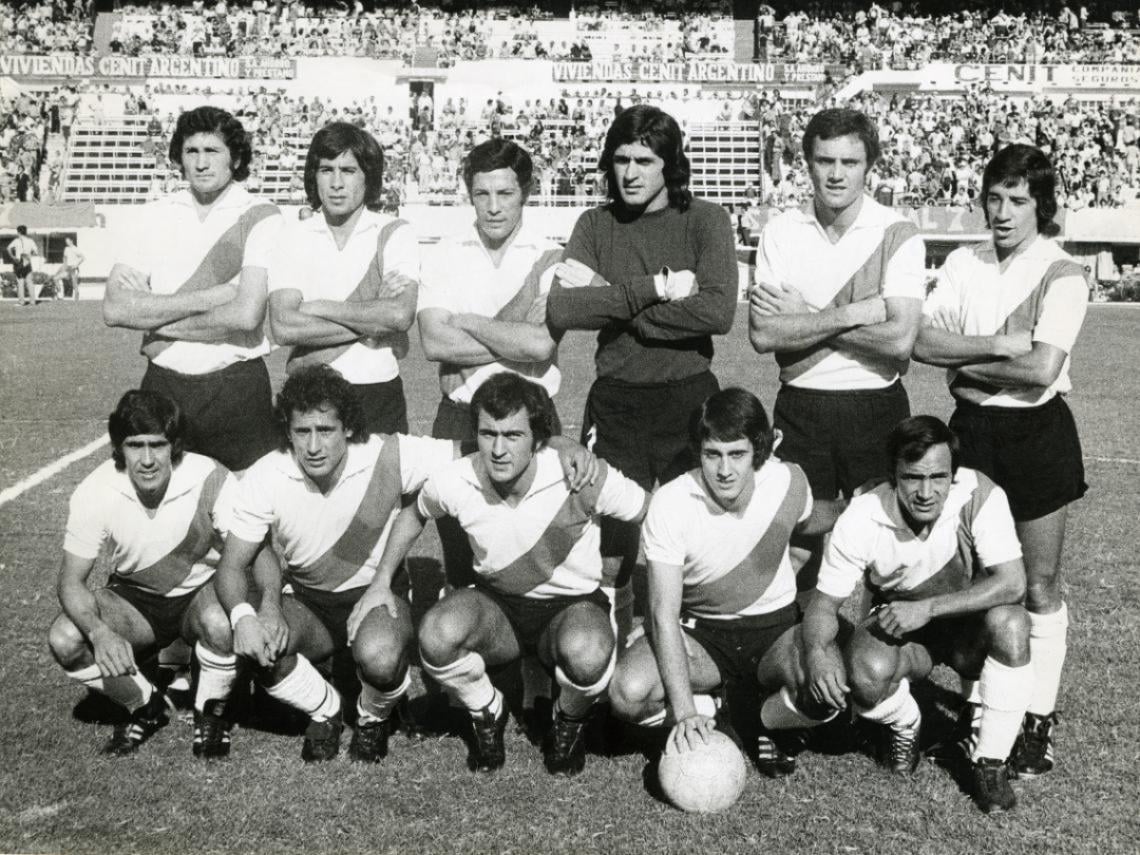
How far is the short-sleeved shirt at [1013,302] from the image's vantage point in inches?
171

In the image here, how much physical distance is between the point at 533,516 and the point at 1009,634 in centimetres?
168

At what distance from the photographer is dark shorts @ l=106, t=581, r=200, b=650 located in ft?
15.4

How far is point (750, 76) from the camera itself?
136 ft

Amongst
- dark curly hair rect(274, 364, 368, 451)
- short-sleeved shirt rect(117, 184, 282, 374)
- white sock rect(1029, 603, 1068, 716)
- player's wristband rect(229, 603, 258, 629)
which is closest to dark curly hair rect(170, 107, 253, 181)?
short-sleeved shirt rect(117, 184, 282, 374)

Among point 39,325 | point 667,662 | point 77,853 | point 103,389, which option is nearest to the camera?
point 77,853

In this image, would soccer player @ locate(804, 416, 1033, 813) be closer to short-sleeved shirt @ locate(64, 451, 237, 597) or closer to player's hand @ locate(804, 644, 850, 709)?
player's hand @ locate(804, 644, 850, 709)

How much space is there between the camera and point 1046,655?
14.4ft

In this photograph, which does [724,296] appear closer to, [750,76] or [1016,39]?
[750,76]

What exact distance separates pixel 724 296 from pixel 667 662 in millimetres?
1384

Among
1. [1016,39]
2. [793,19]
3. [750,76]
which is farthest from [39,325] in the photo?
[1016,39]

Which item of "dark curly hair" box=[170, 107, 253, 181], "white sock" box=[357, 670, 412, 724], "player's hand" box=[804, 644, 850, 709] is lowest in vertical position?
"white sock" box=[357, 670, 412, 724]

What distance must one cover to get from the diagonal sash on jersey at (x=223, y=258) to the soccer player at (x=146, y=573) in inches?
25.5

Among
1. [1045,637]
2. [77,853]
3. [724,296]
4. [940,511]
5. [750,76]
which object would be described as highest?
[750,76]

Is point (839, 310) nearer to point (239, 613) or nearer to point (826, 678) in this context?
point (826, 678)
